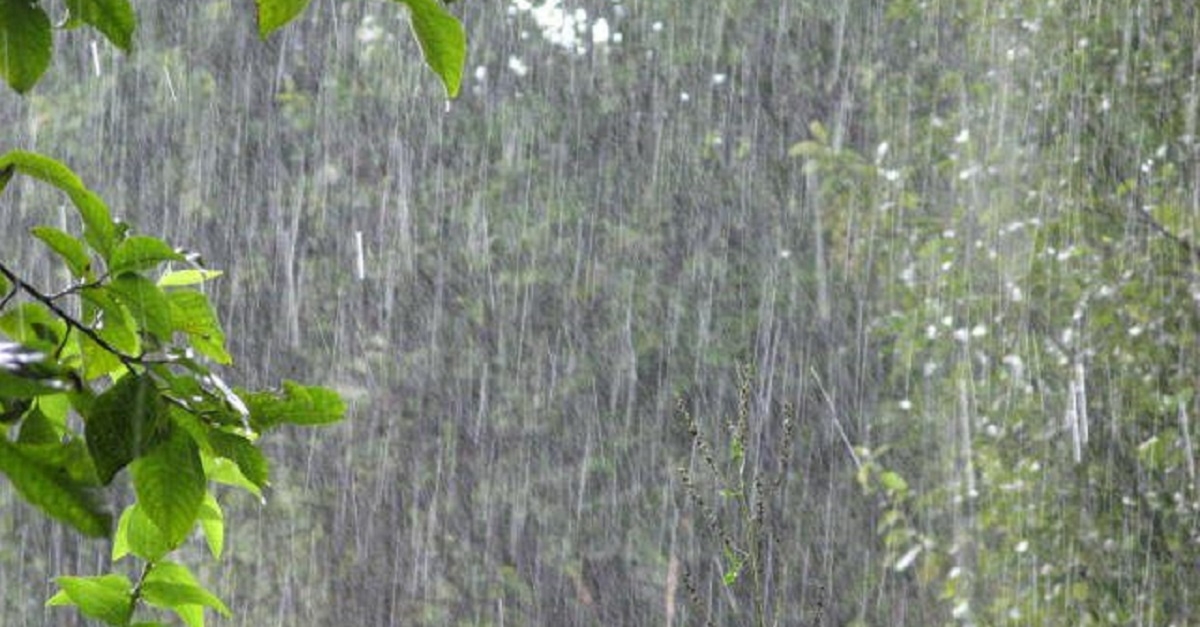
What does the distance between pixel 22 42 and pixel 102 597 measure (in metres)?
0.27

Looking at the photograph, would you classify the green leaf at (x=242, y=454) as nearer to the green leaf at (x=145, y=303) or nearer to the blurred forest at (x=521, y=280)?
the green leaf at (x=145, y=303)

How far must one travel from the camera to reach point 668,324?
853cm

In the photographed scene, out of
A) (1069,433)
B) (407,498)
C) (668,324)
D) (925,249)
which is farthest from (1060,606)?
(407,498)

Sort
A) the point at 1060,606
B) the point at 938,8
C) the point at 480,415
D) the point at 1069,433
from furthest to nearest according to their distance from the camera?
1. the point at 480,415
2. the point at 938,8
3. the point at 1069,433
4. the point at 1060,606

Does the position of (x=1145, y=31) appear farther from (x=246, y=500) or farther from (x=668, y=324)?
(x=246, y=500)

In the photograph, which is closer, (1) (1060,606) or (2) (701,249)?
(1) (1060,606)

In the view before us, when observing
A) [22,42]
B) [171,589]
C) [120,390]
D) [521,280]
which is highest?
[521,280]

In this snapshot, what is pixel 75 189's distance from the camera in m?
0.76

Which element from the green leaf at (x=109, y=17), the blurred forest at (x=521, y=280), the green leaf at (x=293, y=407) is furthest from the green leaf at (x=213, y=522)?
the blurred forest at (x=521, y=280)

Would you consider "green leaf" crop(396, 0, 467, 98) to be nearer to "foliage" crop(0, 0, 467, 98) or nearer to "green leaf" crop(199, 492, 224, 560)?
"foliage" crop(0, 0, 467, 98)

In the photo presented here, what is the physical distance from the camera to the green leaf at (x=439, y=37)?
31.0 inches

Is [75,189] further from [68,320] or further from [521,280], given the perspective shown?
[521,280]

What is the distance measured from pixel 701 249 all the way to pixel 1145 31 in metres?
3.44

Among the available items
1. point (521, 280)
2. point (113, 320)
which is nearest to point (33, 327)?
point (113, 320)
